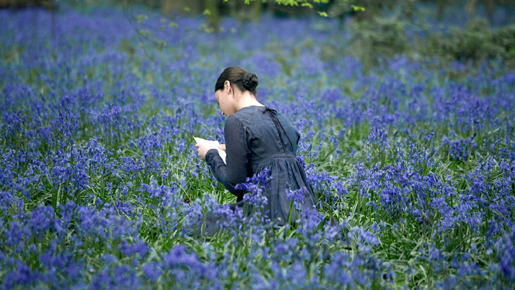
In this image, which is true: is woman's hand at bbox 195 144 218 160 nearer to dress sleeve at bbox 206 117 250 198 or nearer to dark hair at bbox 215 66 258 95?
dress sleeve at bbox 206 117 250 198

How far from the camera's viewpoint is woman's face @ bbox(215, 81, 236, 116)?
3.66 meters

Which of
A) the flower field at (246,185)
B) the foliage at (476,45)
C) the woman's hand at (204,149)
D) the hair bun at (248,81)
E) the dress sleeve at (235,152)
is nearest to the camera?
the flower field at (246,185)

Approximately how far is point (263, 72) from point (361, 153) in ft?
15.1

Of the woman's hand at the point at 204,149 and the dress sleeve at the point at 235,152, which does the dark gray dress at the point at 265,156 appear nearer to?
the dress sleeve at the point at 235,152

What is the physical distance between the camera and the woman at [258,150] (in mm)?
3385

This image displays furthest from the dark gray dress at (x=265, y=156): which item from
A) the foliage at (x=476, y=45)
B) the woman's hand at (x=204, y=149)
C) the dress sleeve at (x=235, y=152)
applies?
the foliage at (x=476, y=45)

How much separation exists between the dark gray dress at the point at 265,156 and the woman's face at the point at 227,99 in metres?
0.22

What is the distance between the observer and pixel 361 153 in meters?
5.28

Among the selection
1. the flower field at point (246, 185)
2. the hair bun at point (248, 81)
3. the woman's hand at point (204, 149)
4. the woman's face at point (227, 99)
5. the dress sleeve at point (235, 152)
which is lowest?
the flower field at point (246, 185)

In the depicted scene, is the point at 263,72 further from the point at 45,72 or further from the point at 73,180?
the point at 73,180

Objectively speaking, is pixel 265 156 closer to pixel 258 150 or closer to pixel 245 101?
pixel 258 150

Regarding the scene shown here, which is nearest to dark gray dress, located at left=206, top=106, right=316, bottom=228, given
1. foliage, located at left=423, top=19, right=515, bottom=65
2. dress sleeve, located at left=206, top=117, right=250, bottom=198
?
dress sleeve, located at left=206, top=117, right=250, bottom=198

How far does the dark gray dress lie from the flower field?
18cm

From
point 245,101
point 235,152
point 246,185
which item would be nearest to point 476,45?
point 245,101
